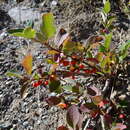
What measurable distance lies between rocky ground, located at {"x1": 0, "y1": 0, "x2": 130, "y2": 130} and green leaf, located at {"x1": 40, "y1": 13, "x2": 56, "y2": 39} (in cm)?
64

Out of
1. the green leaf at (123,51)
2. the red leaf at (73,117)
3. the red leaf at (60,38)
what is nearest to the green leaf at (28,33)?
the red leaf at (60,38)

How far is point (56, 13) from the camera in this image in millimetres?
2582

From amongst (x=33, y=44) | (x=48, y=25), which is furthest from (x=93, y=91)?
(x=33, y=44)

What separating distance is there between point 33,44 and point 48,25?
1.04 meters

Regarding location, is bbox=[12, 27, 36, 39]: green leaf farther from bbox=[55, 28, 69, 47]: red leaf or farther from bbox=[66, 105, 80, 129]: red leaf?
bbox=[66, 105, 80, 129]: red leaf

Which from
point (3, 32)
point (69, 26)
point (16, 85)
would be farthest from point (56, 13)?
point (16, 85)

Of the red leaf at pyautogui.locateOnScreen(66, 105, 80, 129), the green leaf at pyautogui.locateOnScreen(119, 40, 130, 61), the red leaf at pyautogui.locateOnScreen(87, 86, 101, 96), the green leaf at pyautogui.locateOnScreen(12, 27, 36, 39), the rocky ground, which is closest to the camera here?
the green leaf at pyautogui.locateOnScreen(12, 27, 36, 39)

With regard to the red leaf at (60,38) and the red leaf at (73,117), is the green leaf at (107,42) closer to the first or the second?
the red leaf at (60,38)

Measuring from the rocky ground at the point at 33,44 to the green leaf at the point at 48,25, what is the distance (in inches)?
25.2

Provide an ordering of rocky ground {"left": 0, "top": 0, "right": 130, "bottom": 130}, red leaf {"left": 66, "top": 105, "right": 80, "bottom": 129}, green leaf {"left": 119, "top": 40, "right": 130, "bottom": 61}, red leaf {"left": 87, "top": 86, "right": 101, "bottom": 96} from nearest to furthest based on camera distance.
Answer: red leaf {"left": 66, "top": 105, "right": 80, "bottom": 129} < red leaf {"left": 87, "top": 86, "right": 101, "bottom": 96} < green leaf {"left": 119, "top": 40, "right": 130, "bottom": 61} < rocky ground {"left": 0, "top": 0, "right": 130, "bottom": 130}

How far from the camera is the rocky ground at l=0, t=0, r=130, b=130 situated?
5.85 feet

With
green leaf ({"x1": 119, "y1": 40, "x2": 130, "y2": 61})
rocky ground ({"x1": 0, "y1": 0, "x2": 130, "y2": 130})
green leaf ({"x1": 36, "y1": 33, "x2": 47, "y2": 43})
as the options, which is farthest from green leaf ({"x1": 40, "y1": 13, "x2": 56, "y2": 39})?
rocky ground ({"x1": 0, "y1": 0, "x2": 130, "y2": 130})

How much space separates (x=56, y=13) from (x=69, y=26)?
10.1 inches

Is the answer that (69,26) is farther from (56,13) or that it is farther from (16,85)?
(16,85)
